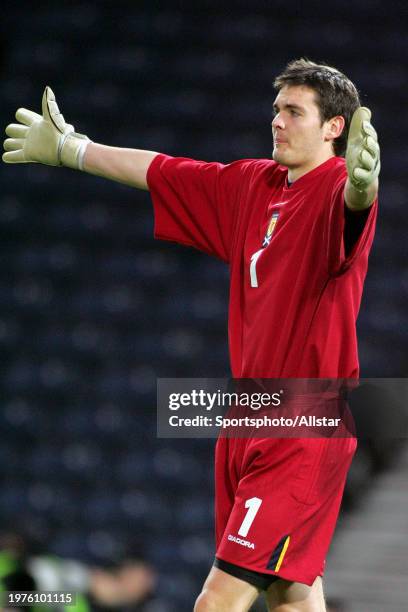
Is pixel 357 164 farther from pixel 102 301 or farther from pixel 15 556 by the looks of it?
pixel 102 301

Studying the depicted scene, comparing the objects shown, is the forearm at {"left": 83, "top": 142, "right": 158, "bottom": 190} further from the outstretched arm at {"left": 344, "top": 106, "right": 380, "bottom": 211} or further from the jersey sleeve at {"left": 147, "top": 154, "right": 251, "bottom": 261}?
the outstretched arm at {"left": 344, "top": 106, "right": 380, "bottom": 211}

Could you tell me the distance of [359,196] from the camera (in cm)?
237

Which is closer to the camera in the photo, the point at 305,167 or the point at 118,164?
the point at 305,167

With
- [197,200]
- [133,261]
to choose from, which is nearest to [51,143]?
[197,200]

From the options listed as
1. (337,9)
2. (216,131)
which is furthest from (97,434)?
(337,9)

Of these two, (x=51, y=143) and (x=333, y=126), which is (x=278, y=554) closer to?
(x=333, y=126)

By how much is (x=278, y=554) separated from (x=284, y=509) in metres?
0.10

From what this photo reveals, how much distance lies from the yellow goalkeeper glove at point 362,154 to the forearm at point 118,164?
76cm

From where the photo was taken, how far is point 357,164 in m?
2.32

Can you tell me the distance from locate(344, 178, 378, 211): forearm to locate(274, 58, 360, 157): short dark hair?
363mm

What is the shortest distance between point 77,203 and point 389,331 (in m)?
2.19

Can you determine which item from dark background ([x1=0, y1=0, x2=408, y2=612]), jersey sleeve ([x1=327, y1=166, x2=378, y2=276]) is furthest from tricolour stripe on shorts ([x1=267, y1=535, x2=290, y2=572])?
dark background ([x1=0, y1=0, x2=408, y2=612])

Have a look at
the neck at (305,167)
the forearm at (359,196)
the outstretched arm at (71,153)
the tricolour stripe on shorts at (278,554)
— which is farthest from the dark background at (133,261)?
the forearm at (359,196)

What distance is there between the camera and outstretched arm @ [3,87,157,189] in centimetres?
295
